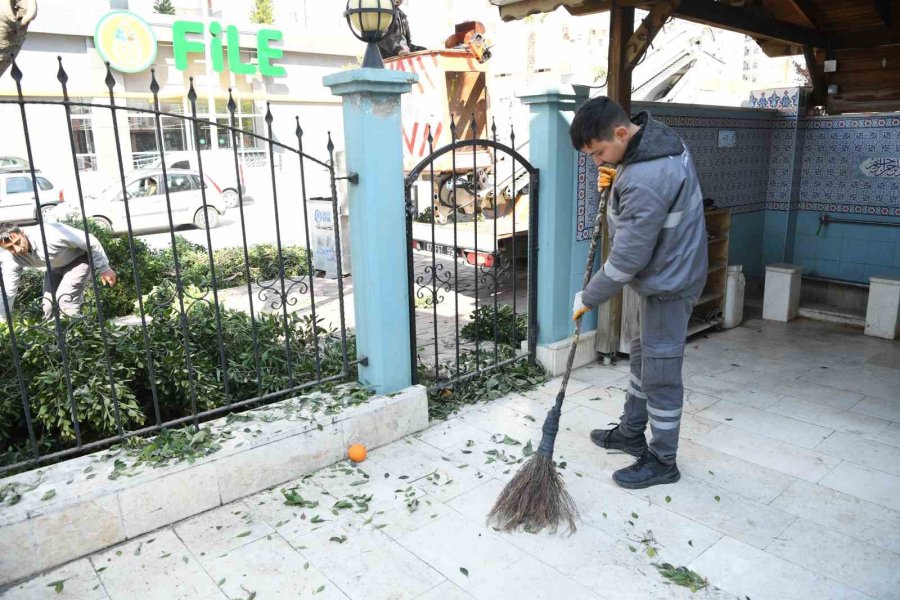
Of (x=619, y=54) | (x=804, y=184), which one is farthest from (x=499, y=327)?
(x=804, y=184)

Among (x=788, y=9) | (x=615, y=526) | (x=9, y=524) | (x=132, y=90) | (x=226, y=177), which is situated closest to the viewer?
(x=9, y=524)

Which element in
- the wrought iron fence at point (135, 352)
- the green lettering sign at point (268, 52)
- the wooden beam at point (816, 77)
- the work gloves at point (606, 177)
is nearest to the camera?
the wrought iron fence at point (135, 352)

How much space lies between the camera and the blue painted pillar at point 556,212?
4.74 metres

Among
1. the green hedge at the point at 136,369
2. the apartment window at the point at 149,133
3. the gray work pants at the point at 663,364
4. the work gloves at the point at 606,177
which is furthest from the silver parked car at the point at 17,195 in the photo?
the gray work pants at the point at 663,364

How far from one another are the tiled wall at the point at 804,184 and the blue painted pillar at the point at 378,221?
11.7 ft

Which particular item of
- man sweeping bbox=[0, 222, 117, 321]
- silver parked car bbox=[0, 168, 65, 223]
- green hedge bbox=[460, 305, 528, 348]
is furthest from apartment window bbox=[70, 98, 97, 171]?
green hedge bbox=[460, 305, 528, 348]

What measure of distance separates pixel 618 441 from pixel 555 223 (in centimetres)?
171

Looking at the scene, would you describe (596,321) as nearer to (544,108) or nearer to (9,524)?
(544,108)

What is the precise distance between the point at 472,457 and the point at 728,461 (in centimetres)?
145

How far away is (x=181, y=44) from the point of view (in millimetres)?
22312

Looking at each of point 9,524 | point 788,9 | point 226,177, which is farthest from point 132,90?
point 9,524

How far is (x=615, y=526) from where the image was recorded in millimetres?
3139

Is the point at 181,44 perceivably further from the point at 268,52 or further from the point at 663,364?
the point at 663,364

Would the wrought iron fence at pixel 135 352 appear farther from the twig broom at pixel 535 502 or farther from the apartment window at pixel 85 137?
the apartment window at pixel 85 137
